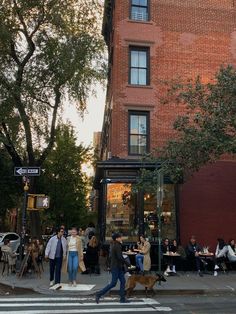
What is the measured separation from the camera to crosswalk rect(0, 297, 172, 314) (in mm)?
10008

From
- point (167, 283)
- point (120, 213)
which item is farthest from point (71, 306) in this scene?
point (120, 213)

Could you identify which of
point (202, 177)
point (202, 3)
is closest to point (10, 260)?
point (202, 177)

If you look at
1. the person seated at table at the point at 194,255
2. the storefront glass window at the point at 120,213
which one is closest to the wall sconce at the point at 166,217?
the storefront glass window at the point at 120,213

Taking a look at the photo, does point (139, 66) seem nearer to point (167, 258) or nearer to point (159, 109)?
point (159, 109)

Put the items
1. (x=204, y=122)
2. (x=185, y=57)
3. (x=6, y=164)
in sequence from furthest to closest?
(x=6, y=164) → (x=185, y=57) → (x=204, y=122)

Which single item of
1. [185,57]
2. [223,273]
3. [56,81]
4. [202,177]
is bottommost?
[223,273]

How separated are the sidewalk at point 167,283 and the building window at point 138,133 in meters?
6.72

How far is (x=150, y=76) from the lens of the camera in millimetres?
21984

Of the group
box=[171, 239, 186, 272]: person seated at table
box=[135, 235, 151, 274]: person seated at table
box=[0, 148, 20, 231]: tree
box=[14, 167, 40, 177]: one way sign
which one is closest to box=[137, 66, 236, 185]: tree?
box=[135, 235, 151, 274]: person seated at table

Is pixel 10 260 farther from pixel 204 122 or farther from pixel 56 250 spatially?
pixel 204 122

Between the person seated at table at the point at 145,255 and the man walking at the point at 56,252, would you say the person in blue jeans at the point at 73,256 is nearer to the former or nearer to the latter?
the man walking at the point at 56,252

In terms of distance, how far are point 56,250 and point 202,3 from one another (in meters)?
15.9

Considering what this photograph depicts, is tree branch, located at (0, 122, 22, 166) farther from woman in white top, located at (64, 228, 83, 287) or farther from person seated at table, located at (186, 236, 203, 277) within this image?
person seated at table, located at (186, 236, 203, 277)

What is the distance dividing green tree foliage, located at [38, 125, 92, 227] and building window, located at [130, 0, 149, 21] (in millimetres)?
12939
